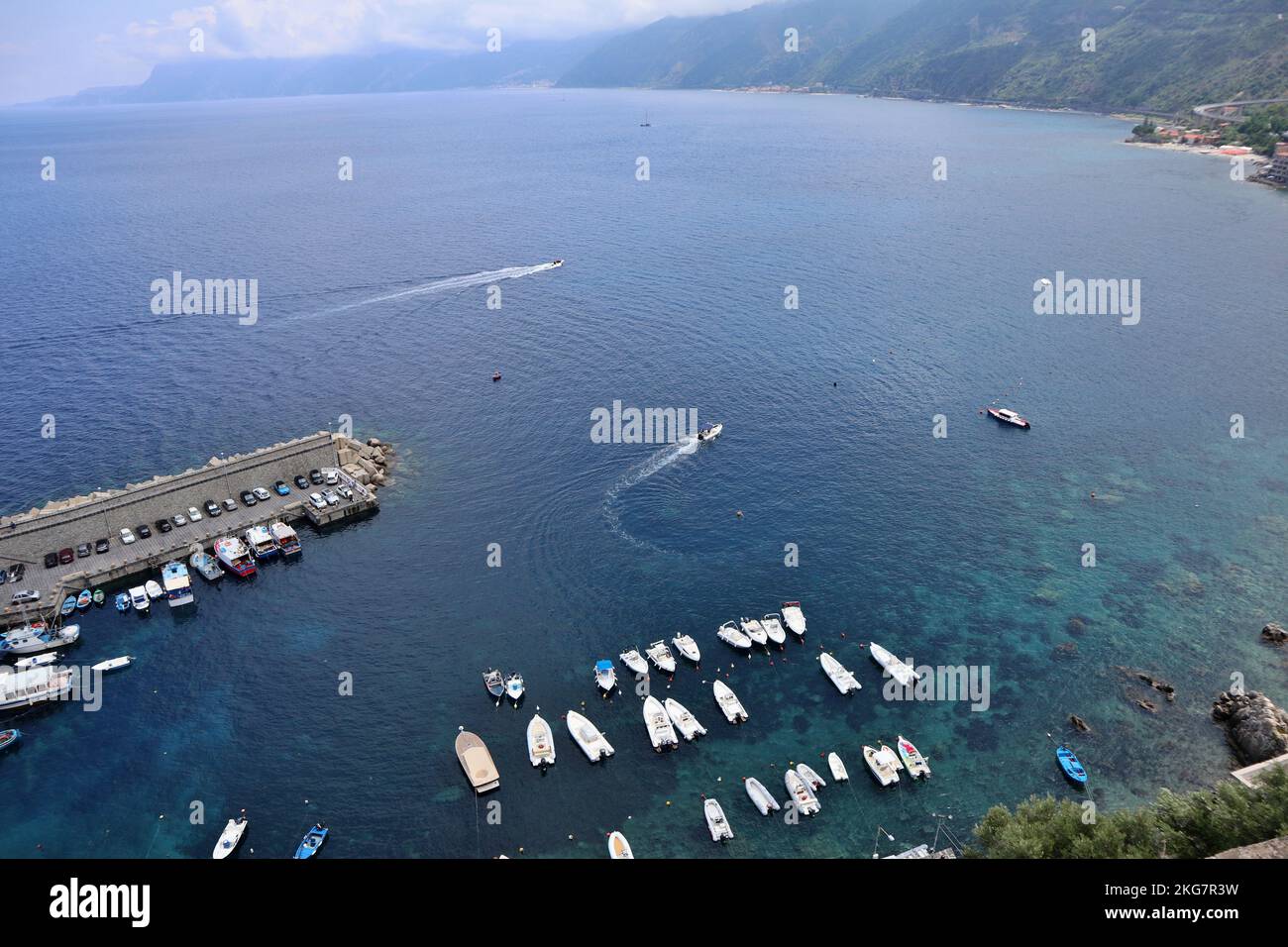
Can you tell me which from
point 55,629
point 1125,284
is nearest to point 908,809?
point 55,629

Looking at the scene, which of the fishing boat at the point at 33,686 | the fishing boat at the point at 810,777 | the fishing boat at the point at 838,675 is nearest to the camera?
the fishing boat at the point at 810,777

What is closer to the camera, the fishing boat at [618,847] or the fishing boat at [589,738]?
the fishing boat at [618,847]

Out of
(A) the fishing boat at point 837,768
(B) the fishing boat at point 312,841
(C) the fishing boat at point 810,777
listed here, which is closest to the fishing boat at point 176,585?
(B) the fishing boat at point 312,841

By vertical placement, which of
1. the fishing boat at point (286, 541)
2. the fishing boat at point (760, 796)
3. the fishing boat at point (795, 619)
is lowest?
the fishing boat at point (760, 796)

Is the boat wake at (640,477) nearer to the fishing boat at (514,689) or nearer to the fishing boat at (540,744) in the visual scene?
the fishing boat at (514,689)

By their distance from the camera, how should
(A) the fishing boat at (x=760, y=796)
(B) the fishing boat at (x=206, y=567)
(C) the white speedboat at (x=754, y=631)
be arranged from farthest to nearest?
(B) the fishing boat at (x=206, y=567), (C) the white speedboat at (x=754, y=631), (A) the fishing boat at (x=760, y=796)

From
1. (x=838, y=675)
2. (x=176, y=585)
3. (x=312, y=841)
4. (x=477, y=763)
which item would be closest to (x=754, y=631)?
(x=838, y=675)
